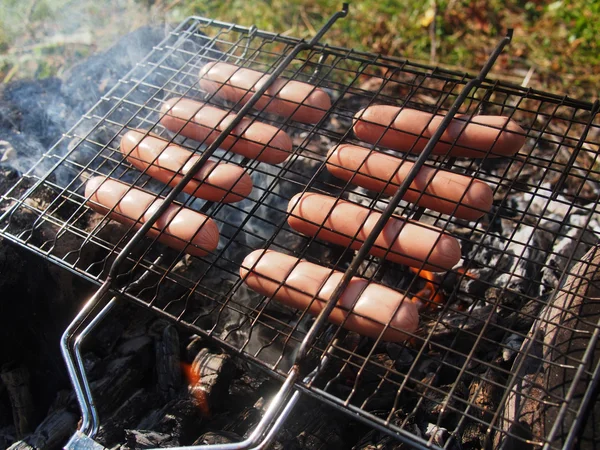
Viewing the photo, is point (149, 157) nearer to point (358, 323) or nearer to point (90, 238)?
point (90, 238)

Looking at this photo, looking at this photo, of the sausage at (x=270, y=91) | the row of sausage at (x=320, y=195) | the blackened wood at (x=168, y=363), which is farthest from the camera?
the sausage at (x=270, y=91)

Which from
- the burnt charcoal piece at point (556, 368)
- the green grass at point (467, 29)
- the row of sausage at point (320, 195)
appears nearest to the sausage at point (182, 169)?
the row of sausage at point (320, 195)

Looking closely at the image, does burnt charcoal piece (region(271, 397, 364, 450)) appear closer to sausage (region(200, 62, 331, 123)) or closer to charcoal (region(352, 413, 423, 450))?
charcoal (region(352, 413, 423, 450))

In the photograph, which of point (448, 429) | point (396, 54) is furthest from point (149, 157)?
point (396, 54)

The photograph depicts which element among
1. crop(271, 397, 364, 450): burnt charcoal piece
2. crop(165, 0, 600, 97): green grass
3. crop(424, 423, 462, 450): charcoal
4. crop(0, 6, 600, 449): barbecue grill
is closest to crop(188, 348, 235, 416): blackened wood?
crop(0, 6, 600, 449): barbecue grill

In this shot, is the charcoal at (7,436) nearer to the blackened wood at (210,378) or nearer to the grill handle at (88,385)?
the grill handle at (88,385)

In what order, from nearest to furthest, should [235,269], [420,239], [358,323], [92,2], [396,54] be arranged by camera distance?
[358,323] → [420,239] → [235,269] → [396,54] → [92,2]
